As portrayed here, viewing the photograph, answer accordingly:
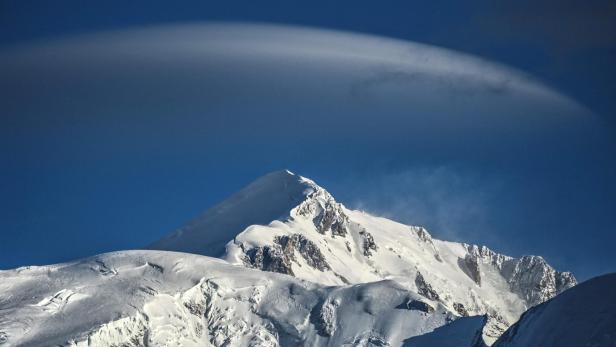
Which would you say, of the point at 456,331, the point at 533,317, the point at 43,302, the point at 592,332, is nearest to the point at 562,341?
the point at 592,332

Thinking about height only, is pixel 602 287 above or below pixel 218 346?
above

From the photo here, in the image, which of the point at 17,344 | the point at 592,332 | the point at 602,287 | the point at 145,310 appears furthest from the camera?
the point at 145,310

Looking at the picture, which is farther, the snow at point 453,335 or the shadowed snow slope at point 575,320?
the snow at point 453,335

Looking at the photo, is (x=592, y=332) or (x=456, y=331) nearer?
(x=592, y=332)

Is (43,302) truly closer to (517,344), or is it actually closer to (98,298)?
(98,298)

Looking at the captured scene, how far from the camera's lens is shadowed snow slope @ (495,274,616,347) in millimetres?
101375

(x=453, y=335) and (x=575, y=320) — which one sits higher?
(x=575, y=320)

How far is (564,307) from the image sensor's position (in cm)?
11088

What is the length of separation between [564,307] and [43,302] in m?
112

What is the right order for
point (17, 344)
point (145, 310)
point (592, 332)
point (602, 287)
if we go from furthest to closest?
1. point (145, 310)
2. point (17, 344)
3. point (602, 287)
4. point (592, 332)

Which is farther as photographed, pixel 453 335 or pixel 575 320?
pixel 453 335

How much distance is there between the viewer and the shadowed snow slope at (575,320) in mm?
101375

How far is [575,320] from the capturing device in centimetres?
10675

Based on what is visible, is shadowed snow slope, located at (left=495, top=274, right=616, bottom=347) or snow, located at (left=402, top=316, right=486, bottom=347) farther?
snow, located at (left=402, top=316, right=486, bottom=347)
